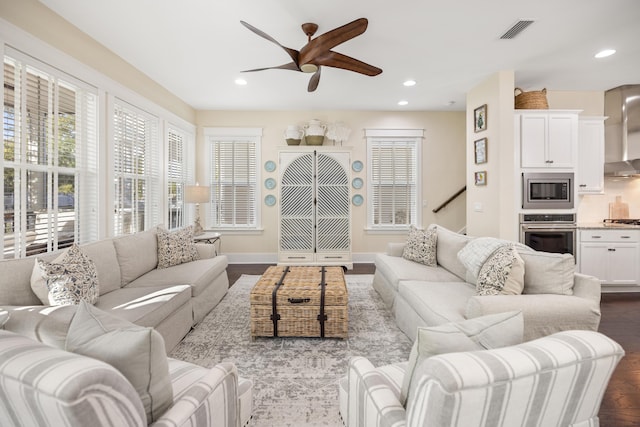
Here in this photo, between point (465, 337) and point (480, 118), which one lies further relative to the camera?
point (480, 118)

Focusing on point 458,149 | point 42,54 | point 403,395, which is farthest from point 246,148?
point 403,395

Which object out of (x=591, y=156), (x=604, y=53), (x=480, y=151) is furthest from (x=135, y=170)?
(x=591, y=156)

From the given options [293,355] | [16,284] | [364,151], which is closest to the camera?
[16,284]

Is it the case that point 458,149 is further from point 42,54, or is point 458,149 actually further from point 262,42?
point 42,54

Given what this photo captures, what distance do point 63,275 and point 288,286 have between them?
5.29 feet

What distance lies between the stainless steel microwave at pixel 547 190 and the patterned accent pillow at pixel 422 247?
136 centimetres

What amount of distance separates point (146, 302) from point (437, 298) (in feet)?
7.24

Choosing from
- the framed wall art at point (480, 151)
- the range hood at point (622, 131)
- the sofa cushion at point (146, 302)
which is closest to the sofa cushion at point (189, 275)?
the sofa cushion at point (146, 302)

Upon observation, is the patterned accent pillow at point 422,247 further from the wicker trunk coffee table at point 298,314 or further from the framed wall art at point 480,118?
the framed wall art at point 480,118

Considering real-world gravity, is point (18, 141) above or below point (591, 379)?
above

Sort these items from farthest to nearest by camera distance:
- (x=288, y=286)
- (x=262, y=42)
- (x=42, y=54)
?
(x=262, y=42), (x=288, y=286), (x=42, y=54)

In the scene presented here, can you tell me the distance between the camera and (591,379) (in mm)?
851

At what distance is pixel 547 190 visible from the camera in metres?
3.91

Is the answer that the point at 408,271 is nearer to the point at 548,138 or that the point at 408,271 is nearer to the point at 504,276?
the point at 504,276
